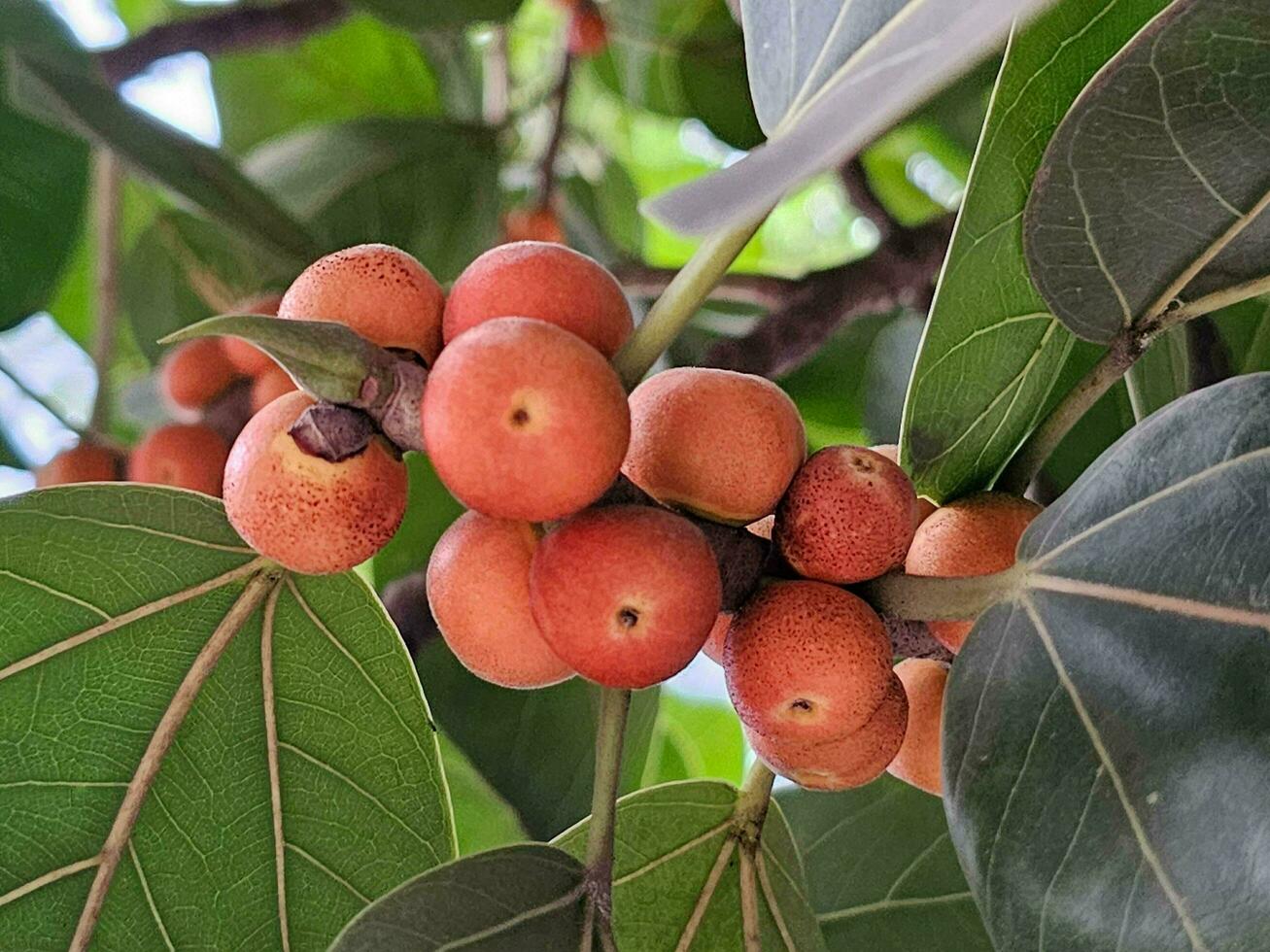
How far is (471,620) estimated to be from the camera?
43 centimetres

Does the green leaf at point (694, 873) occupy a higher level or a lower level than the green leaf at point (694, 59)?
lower

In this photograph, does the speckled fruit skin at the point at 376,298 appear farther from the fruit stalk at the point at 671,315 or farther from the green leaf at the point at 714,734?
the green leaf at the point at 714,734

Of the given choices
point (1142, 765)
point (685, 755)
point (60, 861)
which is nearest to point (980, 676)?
point (1142, 765)

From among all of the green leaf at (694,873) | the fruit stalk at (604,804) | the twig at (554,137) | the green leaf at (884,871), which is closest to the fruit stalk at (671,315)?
the fruit stalk at (604,804)

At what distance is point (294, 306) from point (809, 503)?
0.59 feet

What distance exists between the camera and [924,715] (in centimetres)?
52

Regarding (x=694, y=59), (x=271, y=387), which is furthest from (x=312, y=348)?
(x=694, y=59)

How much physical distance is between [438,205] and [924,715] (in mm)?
757

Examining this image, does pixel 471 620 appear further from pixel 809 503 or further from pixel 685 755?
pixel 685 755

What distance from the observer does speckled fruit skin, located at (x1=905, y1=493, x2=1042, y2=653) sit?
490 millimetres

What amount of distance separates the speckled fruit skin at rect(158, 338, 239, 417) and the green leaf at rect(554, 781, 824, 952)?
1.57 feet

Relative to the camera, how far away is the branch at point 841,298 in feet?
2.87

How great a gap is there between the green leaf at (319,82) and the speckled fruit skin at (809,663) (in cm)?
101

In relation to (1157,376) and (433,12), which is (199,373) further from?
(1157,376)
